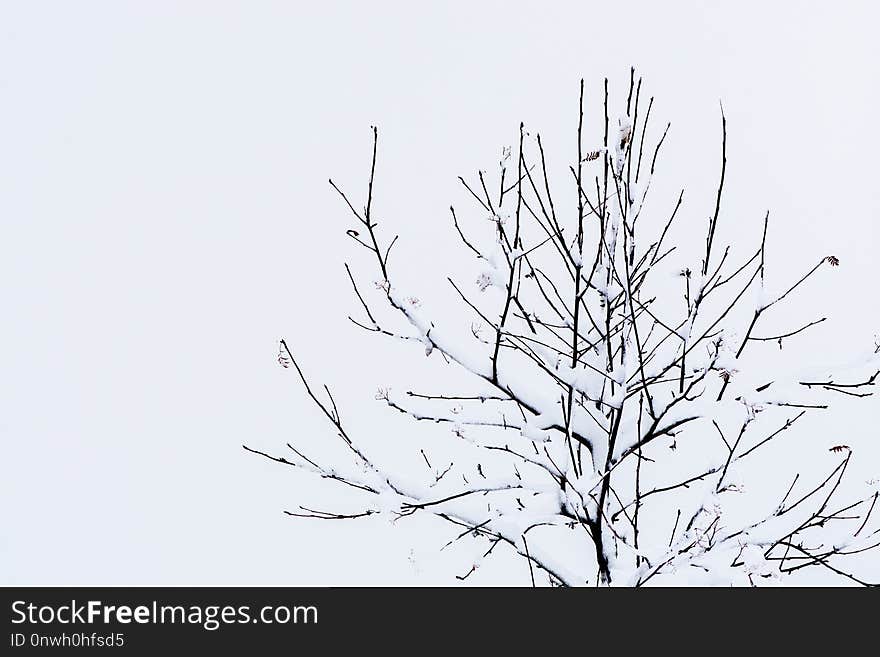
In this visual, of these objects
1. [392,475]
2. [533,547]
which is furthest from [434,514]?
[533,547]

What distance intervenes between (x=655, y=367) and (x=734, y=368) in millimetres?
526

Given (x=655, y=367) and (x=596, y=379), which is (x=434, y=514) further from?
(x=655, y=367)

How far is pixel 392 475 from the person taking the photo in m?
3.79
